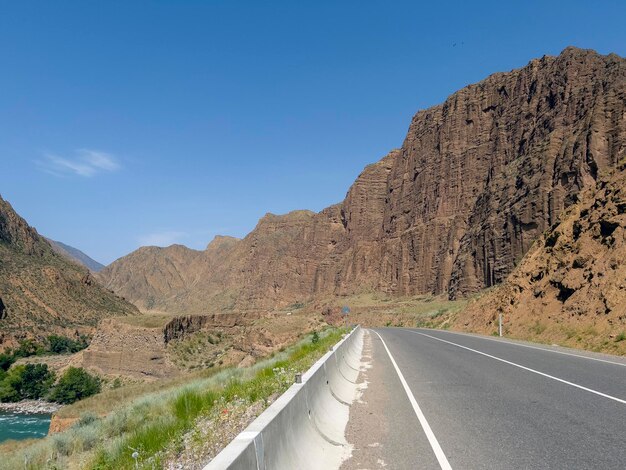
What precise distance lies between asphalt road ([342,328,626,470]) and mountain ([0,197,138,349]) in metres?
82.2

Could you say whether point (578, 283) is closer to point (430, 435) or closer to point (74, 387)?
point (430, 435)

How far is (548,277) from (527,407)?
24971mm

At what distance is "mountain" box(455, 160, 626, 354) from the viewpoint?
74.0 ft

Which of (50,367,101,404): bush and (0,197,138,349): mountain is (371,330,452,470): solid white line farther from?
(0,197,138,349): mountain

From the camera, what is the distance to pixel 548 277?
30922 mm

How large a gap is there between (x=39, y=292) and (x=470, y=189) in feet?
274

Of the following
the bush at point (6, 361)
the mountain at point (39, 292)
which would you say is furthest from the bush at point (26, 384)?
the mountain at point (39, 292)

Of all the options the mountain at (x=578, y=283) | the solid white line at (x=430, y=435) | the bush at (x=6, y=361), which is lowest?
the bush at (x=6, y=361)

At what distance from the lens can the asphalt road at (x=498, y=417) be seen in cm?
570

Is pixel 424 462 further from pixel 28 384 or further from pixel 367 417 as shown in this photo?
pixel 28 384

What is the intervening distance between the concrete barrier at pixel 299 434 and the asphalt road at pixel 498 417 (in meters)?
0.35

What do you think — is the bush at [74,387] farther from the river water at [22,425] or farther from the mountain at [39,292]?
the mountain at [39,292]

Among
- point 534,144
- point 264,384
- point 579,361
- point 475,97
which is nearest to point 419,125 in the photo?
point 475,97

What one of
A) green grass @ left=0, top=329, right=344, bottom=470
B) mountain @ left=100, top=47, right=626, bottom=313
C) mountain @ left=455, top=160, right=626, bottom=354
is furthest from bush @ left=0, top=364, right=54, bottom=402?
mountain @ left=100, top=47, right=626, bottom=313
